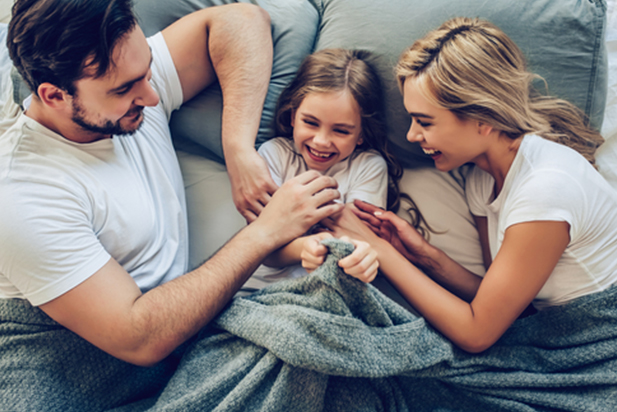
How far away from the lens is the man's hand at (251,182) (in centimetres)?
124

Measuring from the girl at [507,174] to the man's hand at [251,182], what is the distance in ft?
1.15

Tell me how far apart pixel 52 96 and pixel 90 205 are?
0.86ft

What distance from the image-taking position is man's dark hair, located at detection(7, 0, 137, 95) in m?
0.85

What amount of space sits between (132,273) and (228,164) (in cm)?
43

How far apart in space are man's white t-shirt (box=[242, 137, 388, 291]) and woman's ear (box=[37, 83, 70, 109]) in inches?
23.2

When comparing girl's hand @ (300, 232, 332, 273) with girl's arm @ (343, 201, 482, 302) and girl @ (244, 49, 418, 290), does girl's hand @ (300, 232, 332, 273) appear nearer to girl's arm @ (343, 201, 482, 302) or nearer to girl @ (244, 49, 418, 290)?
girl @ (244, 49, 418, 290)

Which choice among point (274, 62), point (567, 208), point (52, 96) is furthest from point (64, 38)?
point (567, 208)

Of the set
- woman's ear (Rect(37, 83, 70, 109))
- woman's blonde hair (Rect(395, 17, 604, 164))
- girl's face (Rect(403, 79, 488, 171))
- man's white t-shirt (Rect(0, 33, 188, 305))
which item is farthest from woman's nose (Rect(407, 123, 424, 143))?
woman's ear (Rect(37, 83, 70, 109))

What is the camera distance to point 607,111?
1.28 m

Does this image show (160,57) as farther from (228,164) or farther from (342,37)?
(342,37)

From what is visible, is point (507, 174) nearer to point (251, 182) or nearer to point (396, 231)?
point (396, 231)

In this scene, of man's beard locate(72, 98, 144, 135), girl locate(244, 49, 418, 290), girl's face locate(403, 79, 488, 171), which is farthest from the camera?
girl locate(244, 49, 418, 290)

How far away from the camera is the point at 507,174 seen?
3.61ft

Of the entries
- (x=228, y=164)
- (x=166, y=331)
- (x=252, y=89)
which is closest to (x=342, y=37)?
(x=252, y=89)
